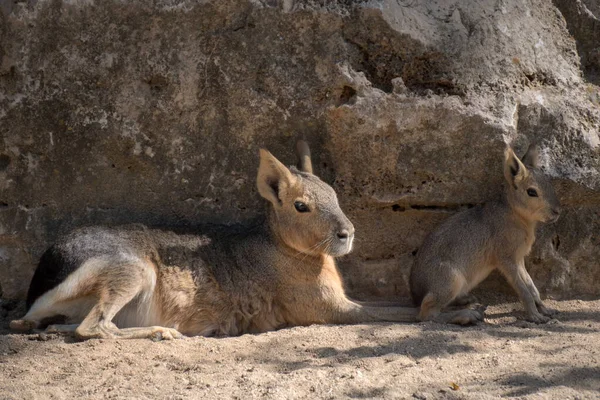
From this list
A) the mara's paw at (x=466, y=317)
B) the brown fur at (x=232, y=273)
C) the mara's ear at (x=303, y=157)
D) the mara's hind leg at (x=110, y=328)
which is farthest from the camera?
the mara's ear at (x=303, y=157)

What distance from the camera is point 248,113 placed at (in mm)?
7141

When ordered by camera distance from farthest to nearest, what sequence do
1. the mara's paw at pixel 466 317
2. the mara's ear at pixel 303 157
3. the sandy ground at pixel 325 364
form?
the mara's ear at pixel 303 157 → the mara's paw at pixel 466 317 → the sandy ground at pixel 325 364

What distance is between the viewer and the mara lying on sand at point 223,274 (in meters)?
6.43

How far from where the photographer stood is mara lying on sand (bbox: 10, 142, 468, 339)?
6.43 m

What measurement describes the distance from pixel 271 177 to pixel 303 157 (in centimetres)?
41

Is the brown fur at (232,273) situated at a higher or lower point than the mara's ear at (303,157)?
lower

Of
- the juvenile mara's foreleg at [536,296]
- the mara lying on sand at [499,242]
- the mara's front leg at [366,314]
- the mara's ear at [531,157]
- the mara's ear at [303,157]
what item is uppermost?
the mara's ear at [531,157]

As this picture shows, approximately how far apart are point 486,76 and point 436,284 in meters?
1.76

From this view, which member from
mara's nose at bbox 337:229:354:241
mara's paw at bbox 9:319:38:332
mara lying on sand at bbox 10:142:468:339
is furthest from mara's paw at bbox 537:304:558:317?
mara's paw at bbox 9:319:38:332

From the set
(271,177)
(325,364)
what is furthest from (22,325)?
(325,364)

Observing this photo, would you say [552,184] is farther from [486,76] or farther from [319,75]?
[319,75]

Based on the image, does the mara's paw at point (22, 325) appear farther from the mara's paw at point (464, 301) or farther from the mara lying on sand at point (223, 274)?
the mara's paw at point (464, 301)

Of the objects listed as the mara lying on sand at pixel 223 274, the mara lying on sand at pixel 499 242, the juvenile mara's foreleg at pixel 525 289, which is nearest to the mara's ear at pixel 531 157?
the mara lying on sand at pixel 499 242

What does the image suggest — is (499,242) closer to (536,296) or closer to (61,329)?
(536,296)
